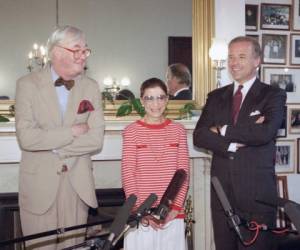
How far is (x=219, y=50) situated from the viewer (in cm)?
290

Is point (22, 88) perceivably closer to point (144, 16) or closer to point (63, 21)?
point (63, 21)

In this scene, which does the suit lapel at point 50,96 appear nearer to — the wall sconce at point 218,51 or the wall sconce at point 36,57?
the wall sconce at point 36,57

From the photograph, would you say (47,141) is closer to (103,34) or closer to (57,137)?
(57,137)

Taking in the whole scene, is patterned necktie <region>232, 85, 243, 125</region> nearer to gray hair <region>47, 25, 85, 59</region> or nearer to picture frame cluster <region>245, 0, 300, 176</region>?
gray hair <region>47, 25, 85, 59</region>

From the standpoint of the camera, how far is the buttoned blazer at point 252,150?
7.06ft

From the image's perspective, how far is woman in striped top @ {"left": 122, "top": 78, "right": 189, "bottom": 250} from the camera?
214cm

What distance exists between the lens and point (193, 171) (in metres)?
3.24

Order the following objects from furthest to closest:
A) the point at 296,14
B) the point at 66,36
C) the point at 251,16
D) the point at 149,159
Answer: the point at 296,14, the point at 251,16, the point at 149,159, the point at 66,36

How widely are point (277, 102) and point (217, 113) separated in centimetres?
33

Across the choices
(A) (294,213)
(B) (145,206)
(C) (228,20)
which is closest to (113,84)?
(C) (228,20)

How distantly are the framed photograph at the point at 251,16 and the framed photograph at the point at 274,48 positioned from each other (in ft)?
0.47

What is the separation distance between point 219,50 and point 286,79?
1103 millimetres

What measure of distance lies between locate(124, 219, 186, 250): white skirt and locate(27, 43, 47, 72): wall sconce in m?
1.47

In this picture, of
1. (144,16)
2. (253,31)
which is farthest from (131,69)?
(253,31)
